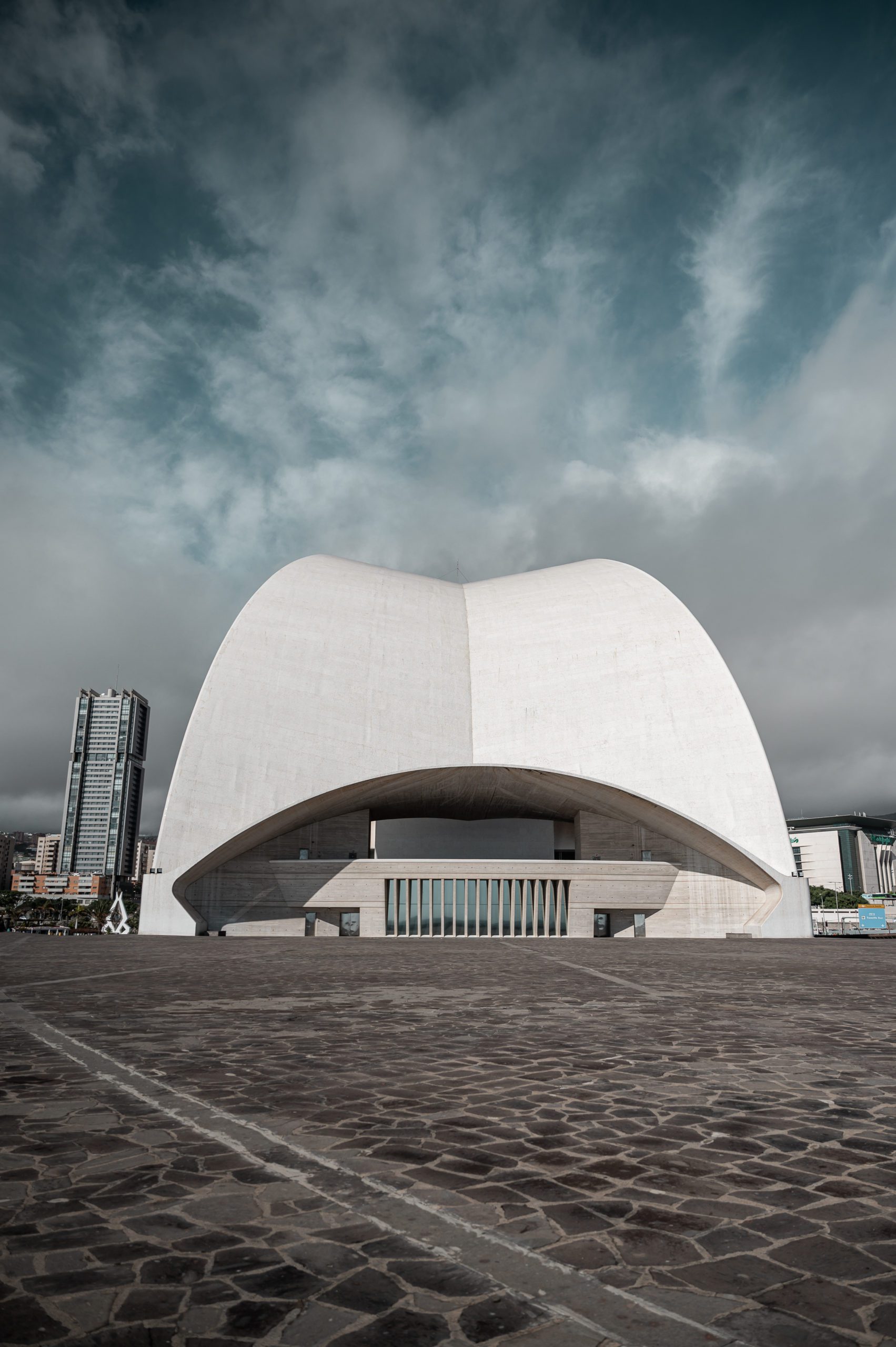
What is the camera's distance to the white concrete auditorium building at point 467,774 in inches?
1204

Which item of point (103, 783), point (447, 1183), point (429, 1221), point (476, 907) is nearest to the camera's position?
point (429, 1221)

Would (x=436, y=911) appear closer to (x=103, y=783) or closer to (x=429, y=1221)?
(x=429, y=1221)

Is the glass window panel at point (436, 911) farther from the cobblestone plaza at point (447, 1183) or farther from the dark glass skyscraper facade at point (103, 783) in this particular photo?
the dark glass skyscraper facade at point (103, 783)

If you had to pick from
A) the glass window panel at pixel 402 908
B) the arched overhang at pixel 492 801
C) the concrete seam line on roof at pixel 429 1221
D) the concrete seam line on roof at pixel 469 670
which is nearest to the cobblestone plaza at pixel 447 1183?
the concrete seam line on roof at pixel 429 1221

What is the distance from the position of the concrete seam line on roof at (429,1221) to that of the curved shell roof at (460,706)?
Answer: 1034 inches

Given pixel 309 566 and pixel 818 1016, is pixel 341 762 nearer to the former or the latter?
pixel 309 566

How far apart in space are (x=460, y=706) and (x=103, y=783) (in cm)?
13962

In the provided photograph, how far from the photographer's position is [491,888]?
3259cm

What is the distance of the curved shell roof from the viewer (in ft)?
100

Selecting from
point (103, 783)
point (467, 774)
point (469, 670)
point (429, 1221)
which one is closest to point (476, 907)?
point (467, 774)

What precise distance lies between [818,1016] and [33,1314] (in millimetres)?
7359

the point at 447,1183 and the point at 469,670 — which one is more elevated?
the point at 469,670

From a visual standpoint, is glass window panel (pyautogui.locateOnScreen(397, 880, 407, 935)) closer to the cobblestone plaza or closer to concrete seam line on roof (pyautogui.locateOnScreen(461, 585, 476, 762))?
concrete seam line on roof (pyautogui.locateOnScreen(461, 585, 476, 762))

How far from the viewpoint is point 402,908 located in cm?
3216
